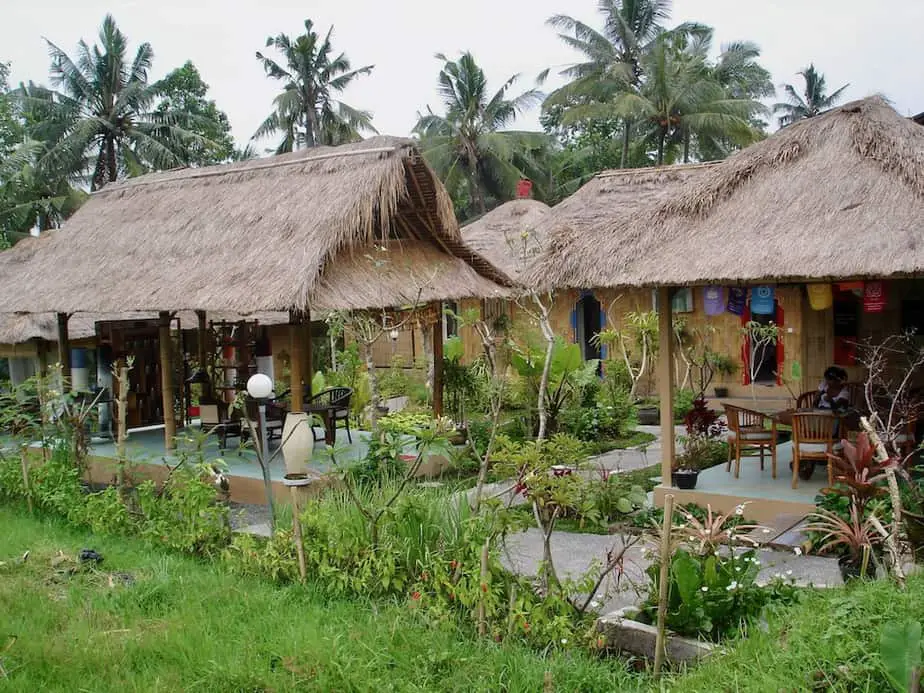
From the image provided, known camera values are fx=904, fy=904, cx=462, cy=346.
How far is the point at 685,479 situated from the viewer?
801 cm

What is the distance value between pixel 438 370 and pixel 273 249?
A: 2653 mm

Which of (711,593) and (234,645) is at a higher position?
(711,593)

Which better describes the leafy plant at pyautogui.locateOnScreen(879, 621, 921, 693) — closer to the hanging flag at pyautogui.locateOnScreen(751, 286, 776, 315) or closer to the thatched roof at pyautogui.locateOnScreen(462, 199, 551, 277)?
the hanging flag at pyautogui.locateOnScreen(751, 286, 776, 315)

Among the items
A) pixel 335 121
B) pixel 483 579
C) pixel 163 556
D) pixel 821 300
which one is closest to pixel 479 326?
pixel 483 579

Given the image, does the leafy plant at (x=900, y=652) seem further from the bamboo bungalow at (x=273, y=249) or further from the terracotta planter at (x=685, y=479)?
the bamboo bungalow at (x=273, y=249)

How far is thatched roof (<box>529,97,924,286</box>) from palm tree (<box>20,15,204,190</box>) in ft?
65.3

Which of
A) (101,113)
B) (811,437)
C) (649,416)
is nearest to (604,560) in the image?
(811,437)

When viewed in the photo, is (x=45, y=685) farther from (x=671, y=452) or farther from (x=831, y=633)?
(x=671, y=452)

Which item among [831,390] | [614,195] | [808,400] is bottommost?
[808,400]

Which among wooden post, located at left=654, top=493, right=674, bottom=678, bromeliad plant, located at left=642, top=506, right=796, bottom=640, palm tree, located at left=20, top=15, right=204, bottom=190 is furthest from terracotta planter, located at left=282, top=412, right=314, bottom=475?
palm tree, located at left=20, top=15, right=204, bottom=190

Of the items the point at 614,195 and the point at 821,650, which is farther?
the point at 614,195

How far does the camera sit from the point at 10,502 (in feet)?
28.8

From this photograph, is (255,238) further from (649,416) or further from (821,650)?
(821,650)

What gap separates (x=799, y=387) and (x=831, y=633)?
37.7ft
